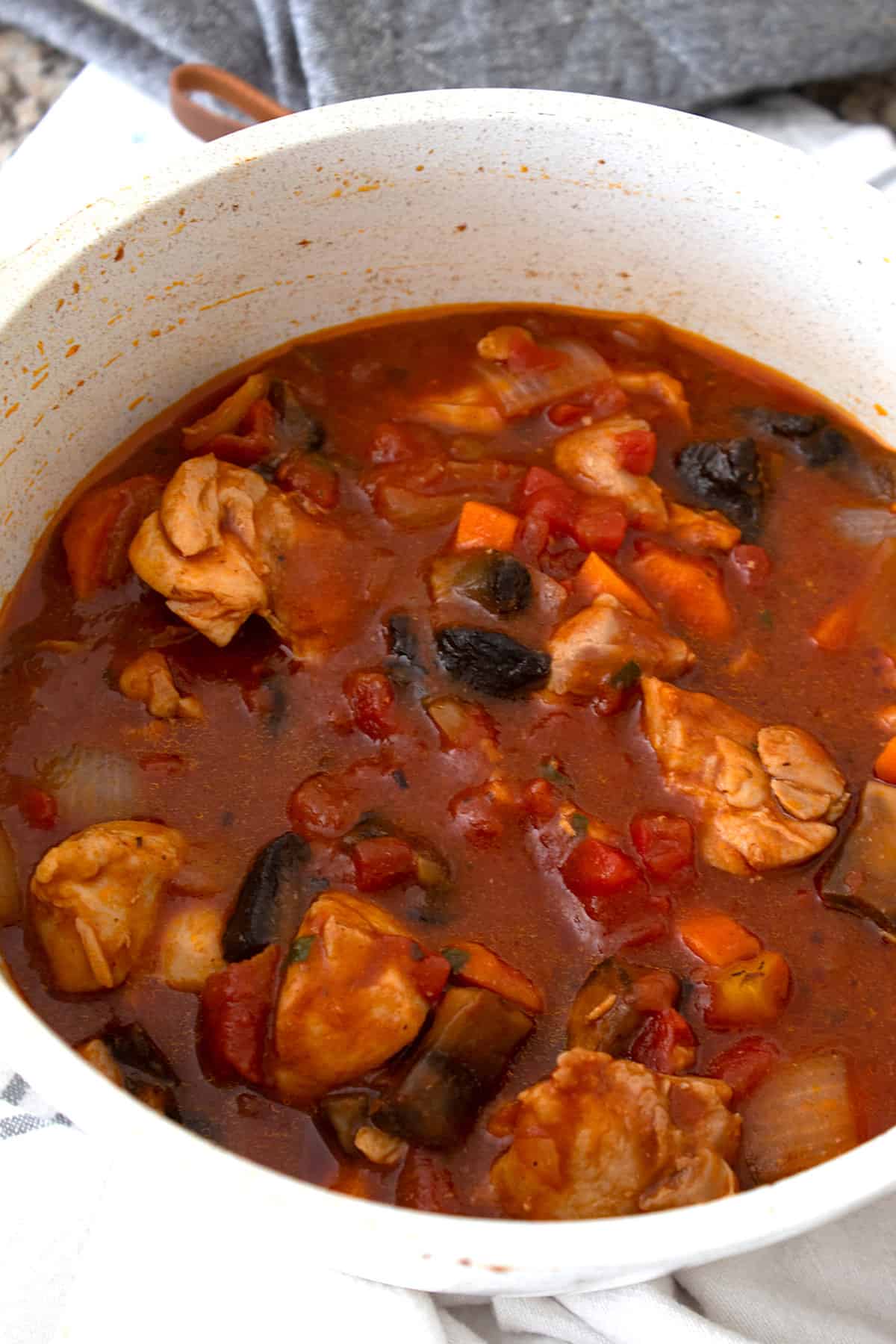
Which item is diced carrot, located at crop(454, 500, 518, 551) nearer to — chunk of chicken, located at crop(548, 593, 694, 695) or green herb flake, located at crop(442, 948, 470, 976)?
chunk of chicken, located at crop(548, 593, 694, 695)

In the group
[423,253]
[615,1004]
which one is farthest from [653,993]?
[423,253]

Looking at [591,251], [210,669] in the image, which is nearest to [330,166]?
[591,251]

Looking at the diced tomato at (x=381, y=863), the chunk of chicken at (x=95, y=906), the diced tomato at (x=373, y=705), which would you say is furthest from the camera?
the diced tomato at (x=373, y=705)

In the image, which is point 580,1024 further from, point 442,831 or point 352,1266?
point 352,1266

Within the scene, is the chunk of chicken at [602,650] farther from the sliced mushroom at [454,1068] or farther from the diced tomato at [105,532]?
the diced tomato at [105,532]

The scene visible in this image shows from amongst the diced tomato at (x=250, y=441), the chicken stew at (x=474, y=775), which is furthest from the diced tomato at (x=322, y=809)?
the diced tomato at (x=250, y=441)
